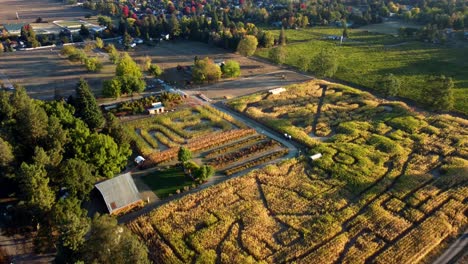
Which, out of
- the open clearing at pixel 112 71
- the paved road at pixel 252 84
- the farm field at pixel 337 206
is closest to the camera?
the farm field at pixel 337 206

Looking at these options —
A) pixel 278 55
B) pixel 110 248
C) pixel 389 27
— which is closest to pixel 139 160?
pixel 110 248

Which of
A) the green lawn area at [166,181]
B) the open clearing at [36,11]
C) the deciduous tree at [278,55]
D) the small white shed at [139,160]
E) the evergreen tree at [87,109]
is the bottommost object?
the green lawn area at [166,181]

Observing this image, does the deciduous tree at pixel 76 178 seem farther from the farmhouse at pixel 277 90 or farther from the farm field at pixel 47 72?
the farmhouse at pixel 277 90

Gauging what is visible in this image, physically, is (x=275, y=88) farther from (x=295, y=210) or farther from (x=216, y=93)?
(x=295, y=210)

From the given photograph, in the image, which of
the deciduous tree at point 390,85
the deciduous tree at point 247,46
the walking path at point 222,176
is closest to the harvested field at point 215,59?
the deciduous tree at point 247,46

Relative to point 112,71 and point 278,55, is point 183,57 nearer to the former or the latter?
point 112,71

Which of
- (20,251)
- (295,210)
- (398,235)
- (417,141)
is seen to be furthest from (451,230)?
(20,251)
